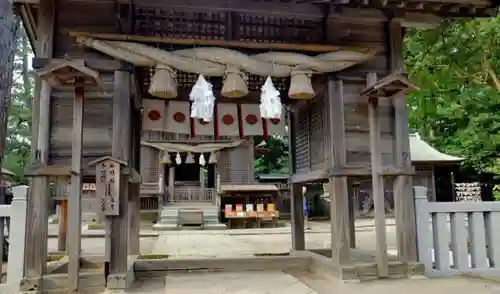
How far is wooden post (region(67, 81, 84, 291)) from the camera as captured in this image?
4773 mm

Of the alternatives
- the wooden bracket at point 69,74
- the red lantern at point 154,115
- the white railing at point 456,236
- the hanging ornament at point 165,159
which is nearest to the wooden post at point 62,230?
the red lantern at point 154,115

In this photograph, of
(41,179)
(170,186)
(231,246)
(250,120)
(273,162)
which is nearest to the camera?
(41,179)

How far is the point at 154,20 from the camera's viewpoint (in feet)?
19.0

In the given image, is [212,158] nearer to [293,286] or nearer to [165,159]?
[165,159]

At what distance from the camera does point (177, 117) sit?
7.20m

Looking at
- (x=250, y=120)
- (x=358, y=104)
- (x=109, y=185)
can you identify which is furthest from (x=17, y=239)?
(x=358, y=104)

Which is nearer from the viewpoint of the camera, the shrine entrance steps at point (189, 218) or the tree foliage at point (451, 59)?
the tree foliage at point (451, 59)

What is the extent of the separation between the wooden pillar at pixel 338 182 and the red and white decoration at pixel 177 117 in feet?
8.68

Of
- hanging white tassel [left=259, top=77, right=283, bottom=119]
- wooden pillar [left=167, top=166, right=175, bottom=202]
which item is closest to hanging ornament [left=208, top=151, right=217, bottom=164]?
wooden pillar [left=167, top=166, right=175, bottom=202]

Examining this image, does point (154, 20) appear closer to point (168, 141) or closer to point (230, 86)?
point (230, 86)

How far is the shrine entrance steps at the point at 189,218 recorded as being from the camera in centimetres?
1934

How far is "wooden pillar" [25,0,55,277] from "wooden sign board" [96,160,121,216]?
68cm

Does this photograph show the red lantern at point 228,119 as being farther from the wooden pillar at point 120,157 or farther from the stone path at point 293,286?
the stone path at point 293,286

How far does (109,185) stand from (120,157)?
0.42 meters
